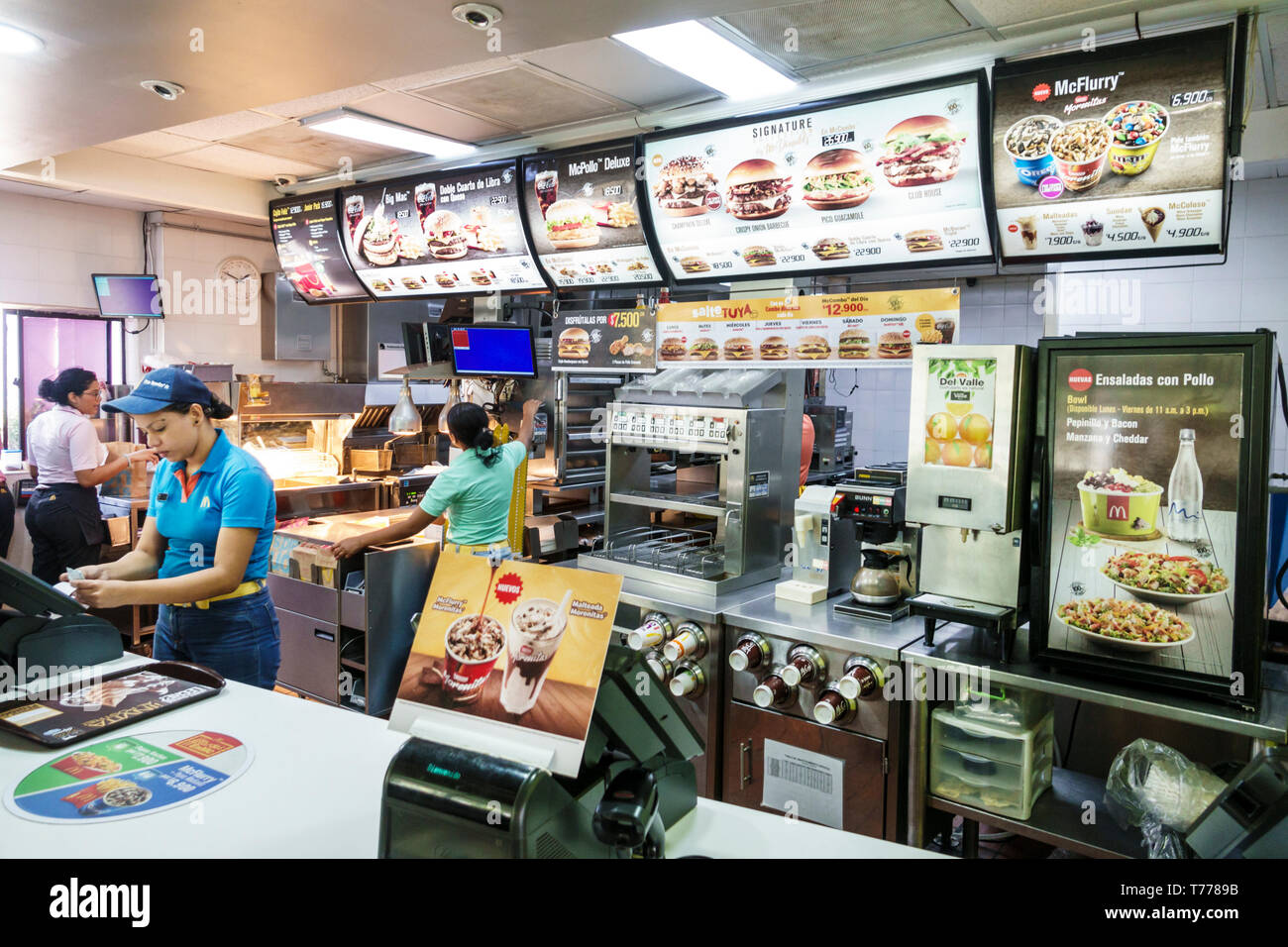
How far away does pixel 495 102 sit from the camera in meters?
4.08

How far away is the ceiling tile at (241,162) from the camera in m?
5.27

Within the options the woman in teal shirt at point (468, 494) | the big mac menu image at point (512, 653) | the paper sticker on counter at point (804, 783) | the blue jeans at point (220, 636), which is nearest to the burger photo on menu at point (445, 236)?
the woman in teal shirt at point (468, 494)

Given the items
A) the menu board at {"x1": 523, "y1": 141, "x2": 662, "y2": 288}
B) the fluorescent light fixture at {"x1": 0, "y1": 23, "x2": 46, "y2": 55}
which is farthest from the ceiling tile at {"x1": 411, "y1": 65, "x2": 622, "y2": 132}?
the fluorescent light fixture at {"x1": 0, "y1": 23, "x2": 46, "y2": 55}

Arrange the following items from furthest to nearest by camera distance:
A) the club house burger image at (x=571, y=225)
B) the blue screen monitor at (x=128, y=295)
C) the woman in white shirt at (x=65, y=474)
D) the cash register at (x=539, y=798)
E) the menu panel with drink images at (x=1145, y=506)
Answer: the blue screen monitor at (x=128, y=295)
the woman in white shirt at (x=65, y=474)
the club house burger image at (x=571, y=225)
the menu panel with drink images at (x=1145, y=506)
the cash register at (x=539, y=798)

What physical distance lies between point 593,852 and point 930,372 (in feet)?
6.65

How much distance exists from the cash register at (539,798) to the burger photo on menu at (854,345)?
243 cm

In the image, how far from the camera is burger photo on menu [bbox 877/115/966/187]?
320 cm

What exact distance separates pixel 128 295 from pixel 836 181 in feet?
20.0

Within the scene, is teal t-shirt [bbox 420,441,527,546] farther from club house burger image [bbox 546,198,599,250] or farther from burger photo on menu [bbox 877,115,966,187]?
burger photo on menu [bbox 877,115,966,187]

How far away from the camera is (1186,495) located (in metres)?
2.38

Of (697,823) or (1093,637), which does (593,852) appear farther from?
(1093,637)

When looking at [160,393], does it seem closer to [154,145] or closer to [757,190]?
[757,190]

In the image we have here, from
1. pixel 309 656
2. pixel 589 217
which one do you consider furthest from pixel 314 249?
pixel 309 656

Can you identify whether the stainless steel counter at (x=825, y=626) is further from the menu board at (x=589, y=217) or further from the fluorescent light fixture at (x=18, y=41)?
the fluorescent light fixture at (x=18, y=41)
